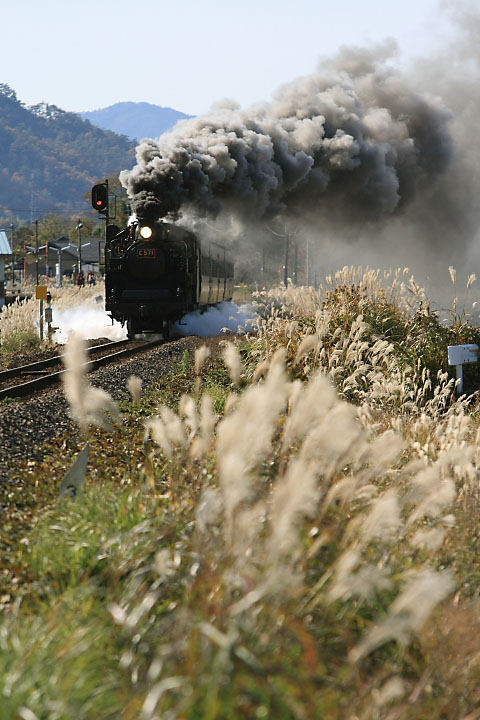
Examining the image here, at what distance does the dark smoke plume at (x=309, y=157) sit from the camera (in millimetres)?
18000

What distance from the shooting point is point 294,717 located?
2.30 m

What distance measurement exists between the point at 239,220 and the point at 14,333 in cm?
731

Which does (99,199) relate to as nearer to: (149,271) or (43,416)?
(149,271)

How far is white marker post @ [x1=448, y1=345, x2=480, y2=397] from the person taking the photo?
838 cm

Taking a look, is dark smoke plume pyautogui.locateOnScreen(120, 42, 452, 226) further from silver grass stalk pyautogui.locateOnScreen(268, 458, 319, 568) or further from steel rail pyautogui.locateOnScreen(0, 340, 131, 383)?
silver grass stalk pyautogui.locateOnScreen(268, 458, 319, 568)

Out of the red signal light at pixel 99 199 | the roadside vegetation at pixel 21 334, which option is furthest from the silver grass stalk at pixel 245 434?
the red signal light at pixel 99 199

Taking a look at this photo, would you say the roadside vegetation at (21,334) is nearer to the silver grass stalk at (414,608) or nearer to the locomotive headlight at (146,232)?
the locomotive headlight at (146,232)

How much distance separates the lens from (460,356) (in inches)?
333

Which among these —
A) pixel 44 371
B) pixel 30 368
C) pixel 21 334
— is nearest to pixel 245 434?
pixel 44 371

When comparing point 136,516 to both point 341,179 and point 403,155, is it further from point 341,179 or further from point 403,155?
point 403,155

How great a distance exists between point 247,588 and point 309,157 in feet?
67.3

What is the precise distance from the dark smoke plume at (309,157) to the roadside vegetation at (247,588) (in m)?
14.2

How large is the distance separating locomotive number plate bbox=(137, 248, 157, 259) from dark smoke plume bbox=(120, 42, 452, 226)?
28.3 inches

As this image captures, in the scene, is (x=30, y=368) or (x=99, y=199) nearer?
(x=30, y=368)
